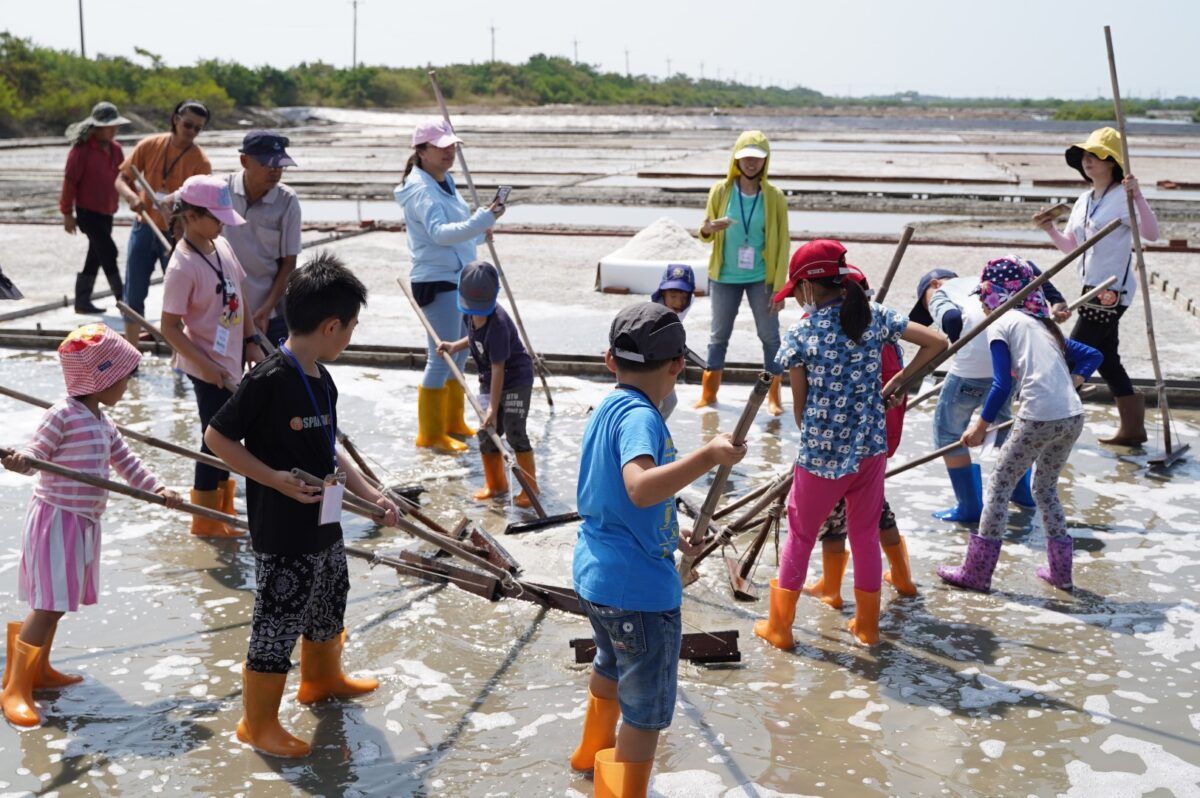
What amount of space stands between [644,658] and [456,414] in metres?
4.50

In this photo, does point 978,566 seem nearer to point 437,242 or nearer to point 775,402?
Answer: point 775,402

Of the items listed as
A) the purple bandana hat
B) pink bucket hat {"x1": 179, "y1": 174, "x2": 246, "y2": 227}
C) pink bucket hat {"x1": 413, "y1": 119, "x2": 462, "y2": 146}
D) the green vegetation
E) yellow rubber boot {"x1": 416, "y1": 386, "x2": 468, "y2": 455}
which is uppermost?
the green vegetation

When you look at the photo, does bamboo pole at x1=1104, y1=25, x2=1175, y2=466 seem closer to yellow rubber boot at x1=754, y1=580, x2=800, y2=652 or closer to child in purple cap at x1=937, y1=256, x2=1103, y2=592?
child in purple cap at x1=937, y1=256, x2=1103, y2=592

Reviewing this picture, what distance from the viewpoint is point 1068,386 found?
531 cm

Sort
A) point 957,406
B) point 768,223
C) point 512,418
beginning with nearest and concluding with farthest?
point 957,406 < point 512,418 < point 768,223

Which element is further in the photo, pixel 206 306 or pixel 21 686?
pixel 206 306

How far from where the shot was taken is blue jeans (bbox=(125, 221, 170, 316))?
9430 millimetres

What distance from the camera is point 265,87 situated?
71.8 metres

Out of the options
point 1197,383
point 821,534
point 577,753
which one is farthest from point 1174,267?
point 577,753

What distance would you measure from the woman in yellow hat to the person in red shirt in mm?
7494

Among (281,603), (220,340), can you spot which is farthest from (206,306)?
(281,603)

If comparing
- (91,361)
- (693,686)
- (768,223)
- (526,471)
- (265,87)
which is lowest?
(693,686)

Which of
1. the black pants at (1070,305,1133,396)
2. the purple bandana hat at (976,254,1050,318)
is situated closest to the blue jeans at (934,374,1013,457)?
the purple bandana hat at (976,254,1050,318)

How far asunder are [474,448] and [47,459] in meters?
3.49
